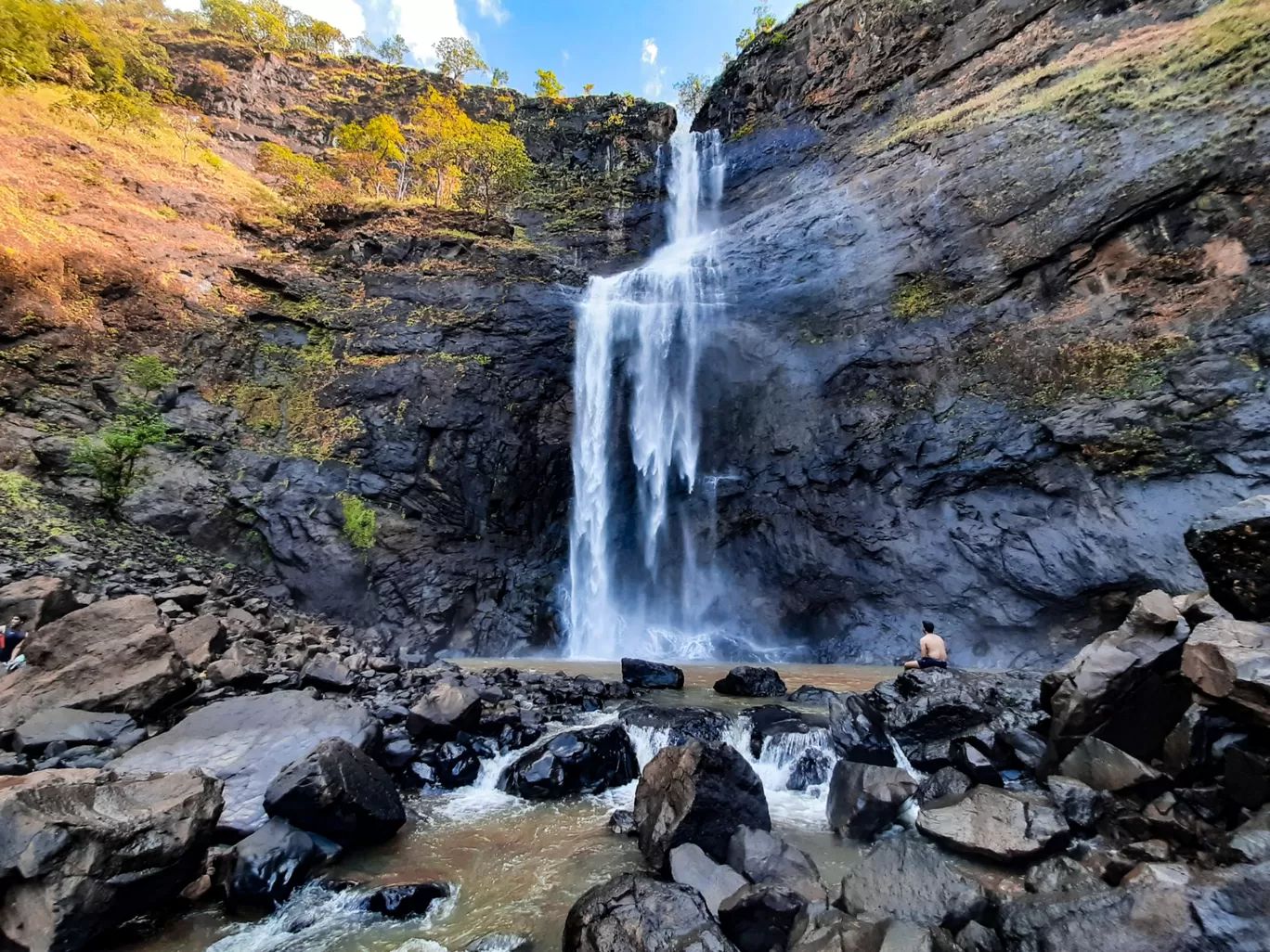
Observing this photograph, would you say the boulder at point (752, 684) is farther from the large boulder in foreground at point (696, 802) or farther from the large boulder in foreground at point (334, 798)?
the large boulder in foreground at point (334, 798)

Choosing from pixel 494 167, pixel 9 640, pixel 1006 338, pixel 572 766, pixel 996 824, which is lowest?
pixel 572 766

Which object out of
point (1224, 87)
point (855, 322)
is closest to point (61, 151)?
point (855, 322)

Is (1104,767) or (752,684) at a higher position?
(1104,767)

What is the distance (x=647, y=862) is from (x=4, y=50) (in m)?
33.0

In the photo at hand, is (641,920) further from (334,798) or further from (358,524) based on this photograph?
(358,524)

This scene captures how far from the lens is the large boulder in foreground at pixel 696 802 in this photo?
496 cm

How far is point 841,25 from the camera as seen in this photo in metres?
24.0

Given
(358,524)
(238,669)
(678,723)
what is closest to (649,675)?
(678,723)

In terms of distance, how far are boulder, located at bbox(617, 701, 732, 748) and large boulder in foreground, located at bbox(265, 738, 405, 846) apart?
3.49 metres

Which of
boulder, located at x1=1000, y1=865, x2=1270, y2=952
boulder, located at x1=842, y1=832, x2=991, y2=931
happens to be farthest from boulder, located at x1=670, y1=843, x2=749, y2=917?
boulder, located at x1=1000, y1=865, x2=1270, y2=952

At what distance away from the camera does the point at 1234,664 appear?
4090 mm

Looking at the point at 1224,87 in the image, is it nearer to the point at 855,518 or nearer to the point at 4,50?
the point at 855,518

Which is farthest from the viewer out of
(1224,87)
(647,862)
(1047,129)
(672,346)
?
(672,346)

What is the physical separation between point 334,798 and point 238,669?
3.74 m
